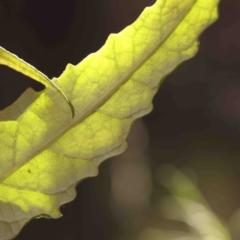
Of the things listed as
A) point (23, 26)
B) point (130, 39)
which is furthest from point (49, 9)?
point (130, 39)

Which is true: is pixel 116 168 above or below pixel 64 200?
below

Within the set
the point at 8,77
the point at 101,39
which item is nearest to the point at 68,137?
the point at 8,77

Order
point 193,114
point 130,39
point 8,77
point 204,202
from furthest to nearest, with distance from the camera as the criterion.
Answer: point 193,114
point 204,202
point 8,77
point 130,39

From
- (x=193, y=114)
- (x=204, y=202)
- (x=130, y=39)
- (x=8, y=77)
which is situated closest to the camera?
(x=130, y=39)

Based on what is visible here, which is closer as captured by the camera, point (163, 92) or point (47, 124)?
point (47, 124)

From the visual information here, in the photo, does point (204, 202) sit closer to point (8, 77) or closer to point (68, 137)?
point (8, 77)

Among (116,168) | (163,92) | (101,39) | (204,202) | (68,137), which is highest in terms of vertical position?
(101,39)
